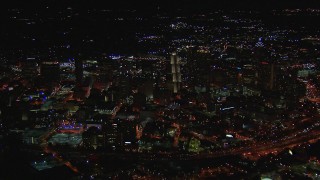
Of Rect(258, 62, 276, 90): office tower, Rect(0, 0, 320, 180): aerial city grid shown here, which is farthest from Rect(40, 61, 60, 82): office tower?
Rect(258, 62, 276, 90): office tower

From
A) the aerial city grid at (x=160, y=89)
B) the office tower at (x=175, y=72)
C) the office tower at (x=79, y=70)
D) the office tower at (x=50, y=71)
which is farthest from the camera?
the office tower at (x=50, y=71)

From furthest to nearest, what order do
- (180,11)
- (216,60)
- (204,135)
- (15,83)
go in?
1. (180,11)
2. (216,60)
3. (15,83)
4. (204,135)

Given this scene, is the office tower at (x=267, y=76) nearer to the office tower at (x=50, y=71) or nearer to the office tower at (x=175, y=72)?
the office tower at (x=175, y=72)

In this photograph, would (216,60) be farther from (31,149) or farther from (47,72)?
(31,149)

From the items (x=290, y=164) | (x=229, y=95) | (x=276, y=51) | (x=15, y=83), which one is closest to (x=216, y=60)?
(x=276, y=51)

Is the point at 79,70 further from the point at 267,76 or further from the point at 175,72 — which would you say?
the point at 267,76

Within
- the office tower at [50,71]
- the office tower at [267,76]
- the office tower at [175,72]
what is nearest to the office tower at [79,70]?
the office tower at [50,71]

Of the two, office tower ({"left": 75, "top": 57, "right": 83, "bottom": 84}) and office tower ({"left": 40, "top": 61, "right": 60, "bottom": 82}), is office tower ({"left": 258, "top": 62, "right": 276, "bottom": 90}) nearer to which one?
office tower ({"left": 75, "top": 57, "right": 83, "bottom": 84})
